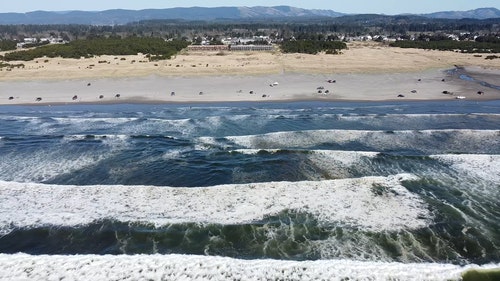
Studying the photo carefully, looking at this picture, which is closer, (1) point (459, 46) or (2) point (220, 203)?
(2) point (220, 203)

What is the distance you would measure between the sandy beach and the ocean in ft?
56.9

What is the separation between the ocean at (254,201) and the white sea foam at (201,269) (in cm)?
6

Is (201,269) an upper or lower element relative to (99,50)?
lower

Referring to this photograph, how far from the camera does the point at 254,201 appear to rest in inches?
741

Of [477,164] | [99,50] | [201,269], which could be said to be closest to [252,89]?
[477,164]

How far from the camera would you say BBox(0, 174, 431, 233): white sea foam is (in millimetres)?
17125

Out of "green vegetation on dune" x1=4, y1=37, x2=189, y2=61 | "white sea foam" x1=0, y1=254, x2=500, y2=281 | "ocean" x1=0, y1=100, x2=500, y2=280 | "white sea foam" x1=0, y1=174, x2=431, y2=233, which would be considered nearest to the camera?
"white sea foam" x1=0, y1=254, x2=500, y2=281

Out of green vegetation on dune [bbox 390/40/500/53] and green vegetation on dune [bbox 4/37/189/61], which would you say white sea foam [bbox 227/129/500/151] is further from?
green vegetation on dune [bbox 390/40/500/53]

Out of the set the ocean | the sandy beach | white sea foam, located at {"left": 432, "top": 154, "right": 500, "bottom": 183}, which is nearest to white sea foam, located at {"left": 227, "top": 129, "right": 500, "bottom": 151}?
the ocean

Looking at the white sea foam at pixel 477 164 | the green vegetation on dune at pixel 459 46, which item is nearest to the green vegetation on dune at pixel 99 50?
the white sea foam at pixel 477 164

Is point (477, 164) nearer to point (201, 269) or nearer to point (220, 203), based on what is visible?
point (220, 203)

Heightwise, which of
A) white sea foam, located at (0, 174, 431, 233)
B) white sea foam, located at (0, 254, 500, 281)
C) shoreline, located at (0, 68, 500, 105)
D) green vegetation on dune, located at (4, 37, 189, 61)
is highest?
green vegetation on dune, located at (4, 37, 189, 61)

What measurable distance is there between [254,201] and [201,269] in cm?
579

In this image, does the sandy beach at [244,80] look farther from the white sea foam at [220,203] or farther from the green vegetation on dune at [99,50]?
the white sea foam at [220,203]
